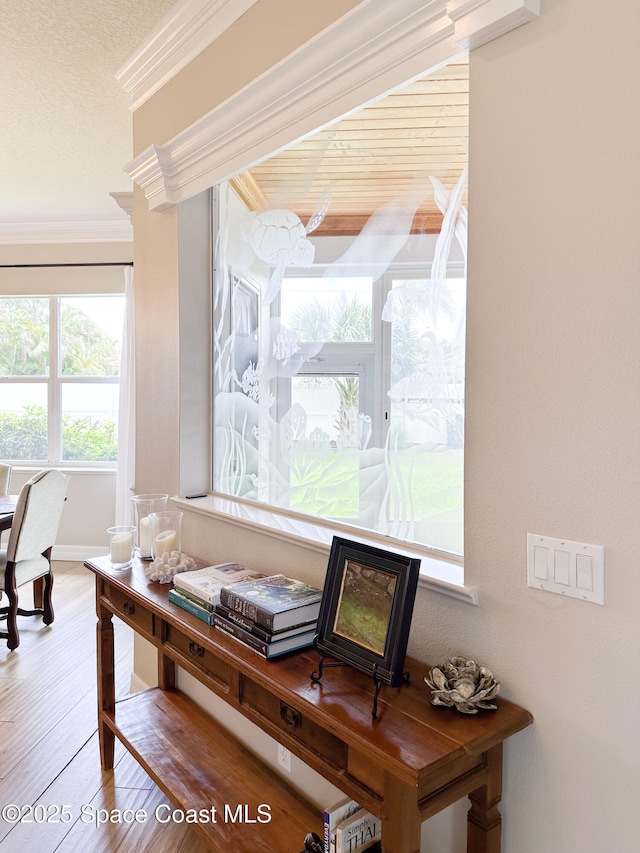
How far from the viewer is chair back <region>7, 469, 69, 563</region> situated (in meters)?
3.12

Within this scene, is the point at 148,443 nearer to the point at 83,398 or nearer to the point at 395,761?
the point at 395,761

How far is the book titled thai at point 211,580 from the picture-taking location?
1578 mm

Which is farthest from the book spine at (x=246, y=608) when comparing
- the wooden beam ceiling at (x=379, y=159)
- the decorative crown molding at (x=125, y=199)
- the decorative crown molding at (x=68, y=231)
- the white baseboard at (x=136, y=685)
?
the decorative crown molding at (x=68, y=231)

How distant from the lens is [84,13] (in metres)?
2.15

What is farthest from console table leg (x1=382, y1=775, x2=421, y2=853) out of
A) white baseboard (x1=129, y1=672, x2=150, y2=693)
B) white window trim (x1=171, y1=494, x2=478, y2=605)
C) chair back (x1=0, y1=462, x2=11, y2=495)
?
chair back (x1=0, y1=462, x2=11, y2=495)

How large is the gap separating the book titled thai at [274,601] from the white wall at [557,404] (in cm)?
32

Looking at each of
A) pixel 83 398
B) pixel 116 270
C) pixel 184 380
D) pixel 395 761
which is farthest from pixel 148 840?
pixel 116 270

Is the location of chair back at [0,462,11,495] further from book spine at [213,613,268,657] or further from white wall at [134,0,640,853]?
white wall at [134,0,640,853]

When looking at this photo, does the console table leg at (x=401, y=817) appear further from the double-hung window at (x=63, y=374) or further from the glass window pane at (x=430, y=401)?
the double-hung window at (x=63, y=374)

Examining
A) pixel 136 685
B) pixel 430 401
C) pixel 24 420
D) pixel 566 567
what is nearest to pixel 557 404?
pixel 566 567

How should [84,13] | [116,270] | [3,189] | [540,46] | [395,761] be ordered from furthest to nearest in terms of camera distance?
[116,270]
[3,189]
[84,13]
[540,46]
[395,761]

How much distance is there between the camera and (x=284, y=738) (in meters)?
1.27

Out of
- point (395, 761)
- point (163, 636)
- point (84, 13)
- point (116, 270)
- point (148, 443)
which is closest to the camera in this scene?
point (395, 761)

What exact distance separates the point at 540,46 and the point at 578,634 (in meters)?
1.05
